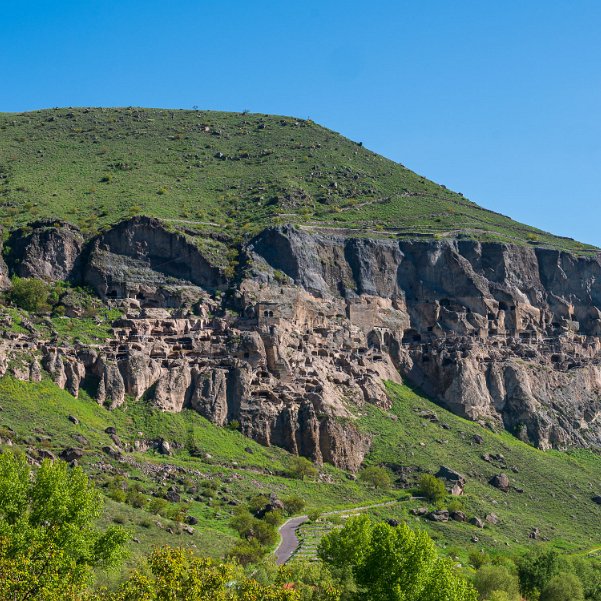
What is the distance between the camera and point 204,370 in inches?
3617

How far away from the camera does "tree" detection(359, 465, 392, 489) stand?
280 feet

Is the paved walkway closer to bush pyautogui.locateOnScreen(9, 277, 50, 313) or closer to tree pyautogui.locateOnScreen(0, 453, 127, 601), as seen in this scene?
tree pyautogui.locateOnScreen(0, 453, 127, 601)

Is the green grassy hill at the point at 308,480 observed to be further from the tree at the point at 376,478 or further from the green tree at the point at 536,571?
the green tree at the point at 536,571

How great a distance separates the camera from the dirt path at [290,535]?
62875mm

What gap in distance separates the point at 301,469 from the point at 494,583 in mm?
25449

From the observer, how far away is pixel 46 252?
355 feet

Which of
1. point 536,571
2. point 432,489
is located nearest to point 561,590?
point 536,571

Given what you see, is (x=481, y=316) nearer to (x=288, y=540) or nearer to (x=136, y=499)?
(x=288, y=540)

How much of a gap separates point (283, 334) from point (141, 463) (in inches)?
1052

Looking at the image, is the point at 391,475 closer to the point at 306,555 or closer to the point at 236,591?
the point at 306,555

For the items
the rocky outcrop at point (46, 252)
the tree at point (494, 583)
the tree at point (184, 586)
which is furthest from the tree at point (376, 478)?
the tree at point (184, 586)

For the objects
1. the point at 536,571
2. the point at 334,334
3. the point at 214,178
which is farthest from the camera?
the point at 214,178

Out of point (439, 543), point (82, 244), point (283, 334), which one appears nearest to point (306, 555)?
point (439, 543)

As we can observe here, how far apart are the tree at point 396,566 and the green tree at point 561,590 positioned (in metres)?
16.9
